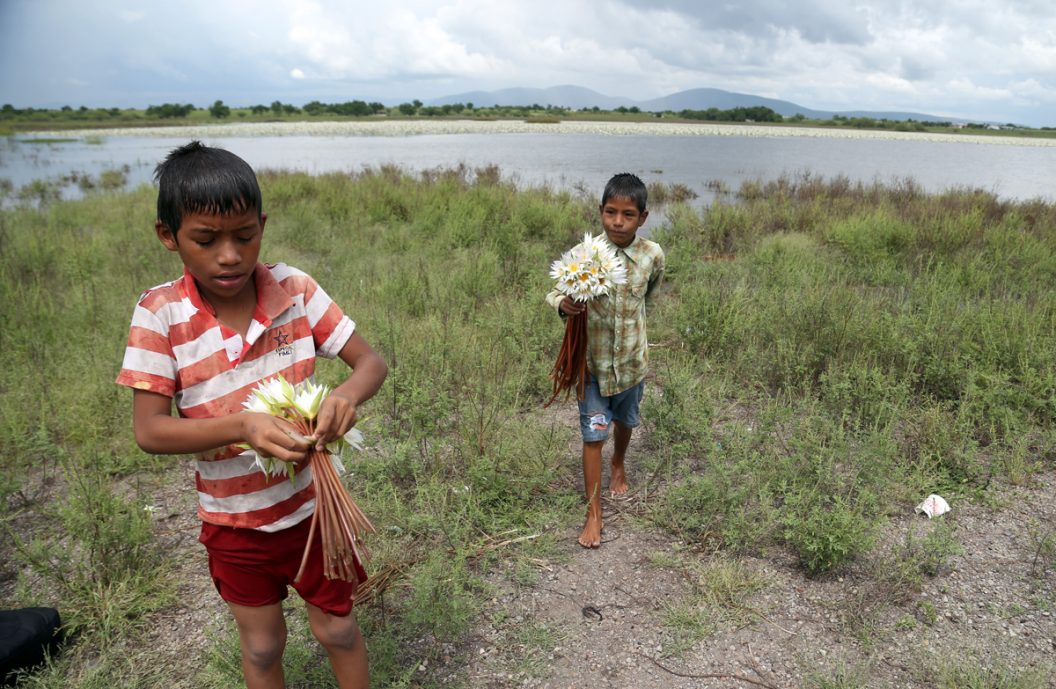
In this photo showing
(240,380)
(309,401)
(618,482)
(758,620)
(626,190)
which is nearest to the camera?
(309,401)

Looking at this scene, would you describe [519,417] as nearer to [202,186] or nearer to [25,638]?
[25,638]

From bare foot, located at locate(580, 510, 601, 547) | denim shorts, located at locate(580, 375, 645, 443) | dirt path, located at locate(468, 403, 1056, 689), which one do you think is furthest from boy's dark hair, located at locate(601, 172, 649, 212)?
dirt path, located at locate(468, 403, 1056, 689)

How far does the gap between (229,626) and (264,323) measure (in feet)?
4.95

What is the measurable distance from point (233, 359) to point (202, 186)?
0.45 metres

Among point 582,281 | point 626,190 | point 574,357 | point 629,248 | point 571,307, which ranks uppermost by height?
point 626,190

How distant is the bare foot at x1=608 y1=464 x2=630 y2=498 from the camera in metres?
3.52

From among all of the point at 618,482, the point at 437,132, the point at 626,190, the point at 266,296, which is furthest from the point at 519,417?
the point at 437,132

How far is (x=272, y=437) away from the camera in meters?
1.43

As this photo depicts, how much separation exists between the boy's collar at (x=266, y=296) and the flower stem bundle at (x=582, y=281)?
1361mm

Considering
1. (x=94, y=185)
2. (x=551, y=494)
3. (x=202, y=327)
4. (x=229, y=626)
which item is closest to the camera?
(x=202, y=327)

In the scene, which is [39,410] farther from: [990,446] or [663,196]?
[663,196]

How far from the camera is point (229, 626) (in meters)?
2.48

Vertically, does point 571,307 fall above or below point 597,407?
above

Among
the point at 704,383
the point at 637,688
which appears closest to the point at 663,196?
the point at 704,383
